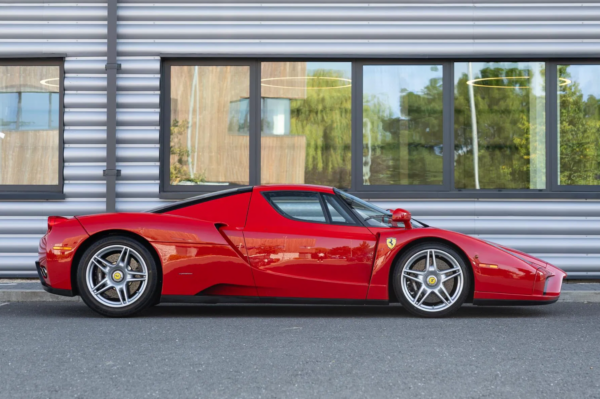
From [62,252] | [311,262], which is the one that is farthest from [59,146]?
[311,262]

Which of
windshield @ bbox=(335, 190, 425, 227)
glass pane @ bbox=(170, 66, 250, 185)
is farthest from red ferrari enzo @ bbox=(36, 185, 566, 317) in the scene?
glass pane @ bbox=(170, 66, 250, 185)

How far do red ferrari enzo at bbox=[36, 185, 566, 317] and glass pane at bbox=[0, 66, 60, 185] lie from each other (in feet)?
13.0

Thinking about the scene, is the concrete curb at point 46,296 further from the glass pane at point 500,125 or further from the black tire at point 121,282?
the glass pane at point 500,125

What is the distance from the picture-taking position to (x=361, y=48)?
1055 cm

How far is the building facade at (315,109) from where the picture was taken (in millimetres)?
10422

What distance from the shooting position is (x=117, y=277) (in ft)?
22.7

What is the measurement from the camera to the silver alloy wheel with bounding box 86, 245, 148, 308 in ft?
22.7

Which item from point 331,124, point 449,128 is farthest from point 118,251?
point 449,128

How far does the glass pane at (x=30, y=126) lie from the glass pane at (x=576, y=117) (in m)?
6.45

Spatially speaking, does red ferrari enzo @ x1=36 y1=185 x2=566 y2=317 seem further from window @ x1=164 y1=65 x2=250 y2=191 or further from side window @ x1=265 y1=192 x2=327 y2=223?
window @ x1=164 y1=65 x2=250 y2=191

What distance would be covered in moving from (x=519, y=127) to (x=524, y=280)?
433 cm

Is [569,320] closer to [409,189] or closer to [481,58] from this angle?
[409,189]

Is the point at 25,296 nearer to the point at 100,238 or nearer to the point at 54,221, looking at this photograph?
the point at 54,221

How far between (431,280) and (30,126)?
621cm
